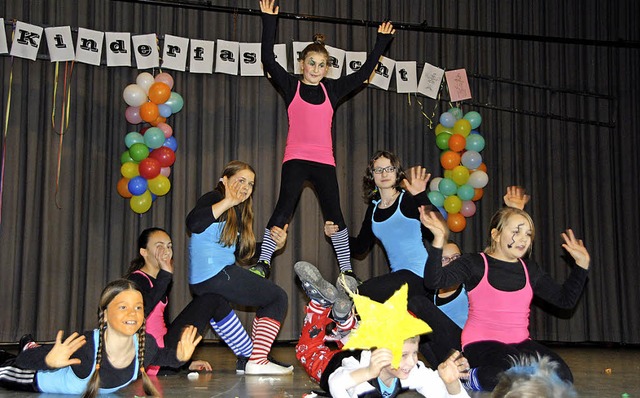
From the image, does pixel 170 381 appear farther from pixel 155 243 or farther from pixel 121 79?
pixel 121 79

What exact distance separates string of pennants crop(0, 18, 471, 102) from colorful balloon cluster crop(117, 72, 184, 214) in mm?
252

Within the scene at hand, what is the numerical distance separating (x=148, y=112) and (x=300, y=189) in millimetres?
1866

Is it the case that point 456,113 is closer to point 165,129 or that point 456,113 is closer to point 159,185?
point 165,129

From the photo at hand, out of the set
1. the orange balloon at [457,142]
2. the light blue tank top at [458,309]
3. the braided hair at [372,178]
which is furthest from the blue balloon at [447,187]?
the light blue tank top at [458,309]

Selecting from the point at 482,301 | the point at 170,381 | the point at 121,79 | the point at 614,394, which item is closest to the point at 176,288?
the point at 121,79

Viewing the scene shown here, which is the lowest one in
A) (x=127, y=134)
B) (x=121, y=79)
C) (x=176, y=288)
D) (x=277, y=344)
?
(x=277, y=344)

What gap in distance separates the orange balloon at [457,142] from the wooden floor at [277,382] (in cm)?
215

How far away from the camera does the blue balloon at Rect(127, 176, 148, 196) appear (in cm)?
609

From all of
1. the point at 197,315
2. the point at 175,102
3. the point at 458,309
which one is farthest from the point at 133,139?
the point at 458,309

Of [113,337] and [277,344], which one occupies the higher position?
[113,337]

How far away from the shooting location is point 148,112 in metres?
6.07

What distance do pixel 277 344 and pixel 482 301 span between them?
11.0 feet

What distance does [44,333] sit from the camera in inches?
241

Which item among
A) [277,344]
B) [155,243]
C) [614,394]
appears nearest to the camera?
[614,394]
